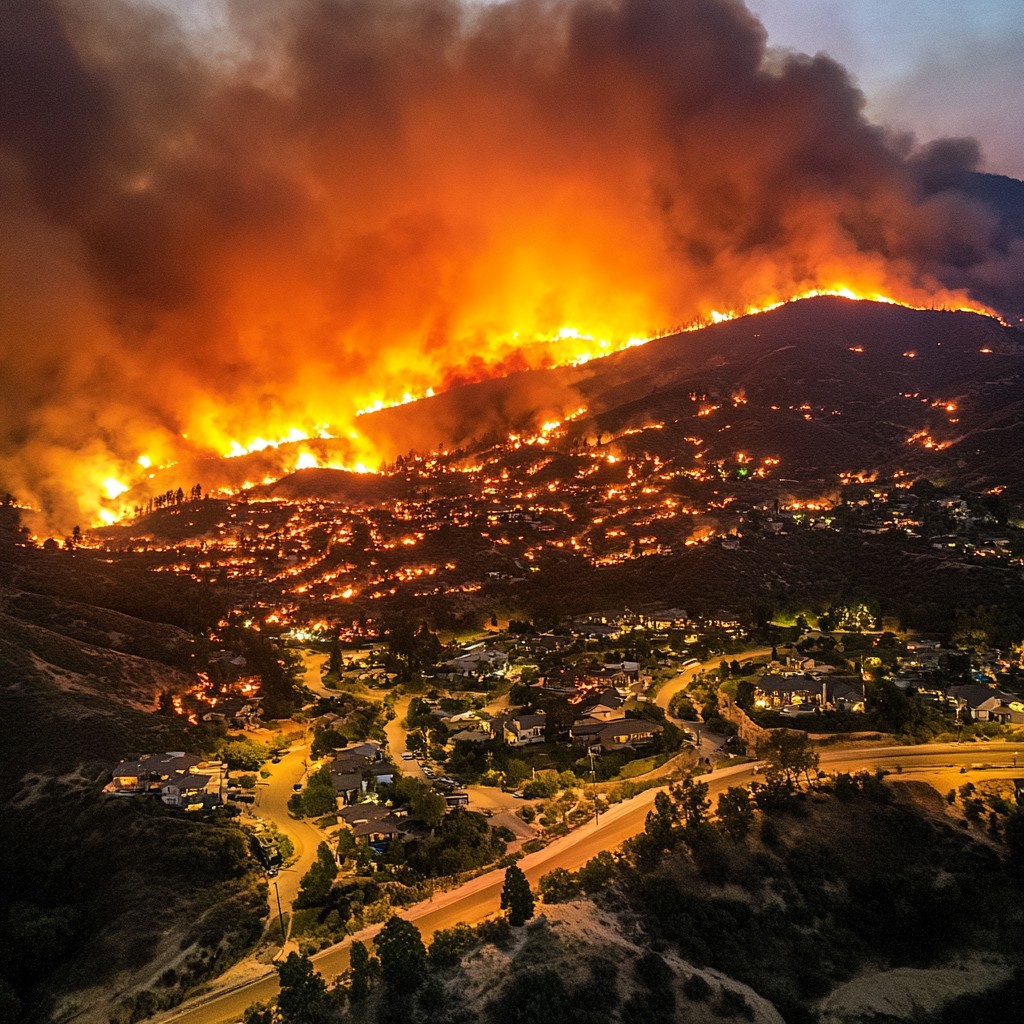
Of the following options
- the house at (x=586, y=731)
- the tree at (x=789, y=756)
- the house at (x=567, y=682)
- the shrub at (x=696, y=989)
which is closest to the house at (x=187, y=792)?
the house at (x=586, y=731)

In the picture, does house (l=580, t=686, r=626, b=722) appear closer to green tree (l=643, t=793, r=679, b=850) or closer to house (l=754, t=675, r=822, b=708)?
house (l=754, t=675, r=822, b=708)

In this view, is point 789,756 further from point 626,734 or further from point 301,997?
point 301,997

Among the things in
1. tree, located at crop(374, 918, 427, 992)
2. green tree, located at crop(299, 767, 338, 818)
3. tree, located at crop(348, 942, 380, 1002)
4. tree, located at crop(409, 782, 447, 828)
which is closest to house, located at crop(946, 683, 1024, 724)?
tree, located at crop(409, 782, 447, 828)

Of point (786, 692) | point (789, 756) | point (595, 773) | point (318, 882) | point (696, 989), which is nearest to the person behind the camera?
point (696, 989)

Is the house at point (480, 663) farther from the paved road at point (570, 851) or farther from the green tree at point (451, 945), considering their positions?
the green tree at point (451, 945)

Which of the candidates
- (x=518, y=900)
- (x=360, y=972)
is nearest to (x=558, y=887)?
(x=518, y=900)

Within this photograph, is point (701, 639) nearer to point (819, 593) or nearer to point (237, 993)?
point (819, 593)
